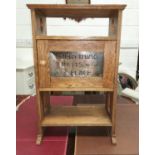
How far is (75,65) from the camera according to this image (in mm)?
1051

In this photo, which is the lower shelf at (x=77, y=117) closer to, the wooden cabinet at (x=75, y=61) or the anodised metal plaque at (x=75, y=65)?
the wooden cabinet at (x=75, y=61)

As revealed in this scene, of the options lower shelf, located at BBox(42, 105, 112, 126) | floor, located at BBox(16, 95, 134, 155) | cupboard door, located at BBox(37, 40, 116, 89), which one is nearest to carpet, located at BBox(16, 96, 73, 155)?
floor, located at BBox(16, 95, 134, 155)

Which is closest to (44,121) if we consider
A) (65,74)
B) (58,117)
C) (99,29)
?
(58,117)

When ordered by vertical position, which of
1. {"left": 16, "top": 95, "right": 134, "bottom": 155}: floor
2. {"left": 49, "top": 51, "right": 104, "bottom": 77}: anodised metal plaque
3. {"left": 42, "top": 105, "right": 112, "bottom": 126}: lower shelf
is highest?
{"left": 49, "top": 51, "right": 104, "bottom": 77}: anodised metal plaque

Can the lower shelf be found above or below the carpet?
above

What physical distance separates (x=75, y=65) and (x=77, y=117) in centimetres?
31

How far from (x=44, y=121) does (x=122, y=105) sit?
0.73 meters

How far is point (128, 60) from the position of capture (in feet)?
9.52

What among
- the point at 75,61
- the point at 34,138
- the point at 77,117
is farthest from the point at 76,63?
the point at 34,138

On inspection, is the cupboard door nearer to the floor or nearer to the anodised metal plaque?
the anodised metal plaque

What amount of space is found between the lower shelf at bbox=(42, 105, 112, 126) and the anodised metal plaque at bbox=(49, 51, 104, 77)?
25 cm

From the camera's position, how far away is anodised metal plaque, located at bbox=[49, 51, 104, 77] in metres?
1.03

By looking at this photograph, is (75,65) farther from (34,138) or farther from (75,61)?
(34,138)
